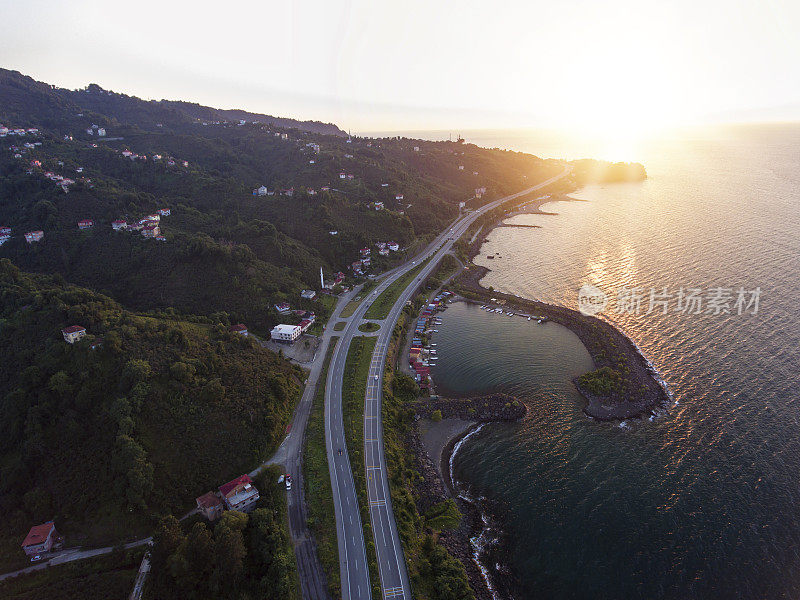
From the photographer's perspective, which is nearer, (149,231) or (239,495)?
(239,495)

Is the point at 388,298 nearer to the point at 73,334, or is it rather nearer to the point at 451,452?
the point at 451,452

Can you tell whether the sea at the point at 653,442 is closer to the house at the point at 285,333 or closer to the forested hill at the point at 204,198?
the house at the point at 285,333

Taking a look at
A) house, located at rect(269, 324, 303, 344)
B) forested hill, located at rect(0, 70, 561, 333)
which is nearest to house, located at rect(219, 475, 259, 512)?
house, located at rect(269, 324, 303, 344)

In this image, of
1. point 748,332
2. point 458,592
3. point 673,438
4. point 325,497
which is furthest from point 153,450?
point 748,332

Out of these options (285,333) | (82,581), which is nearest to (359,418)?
(285,333)

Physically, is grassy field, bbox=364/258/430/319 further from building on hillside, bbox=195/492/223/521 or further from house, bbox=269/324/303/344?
building on hillside, bbox=195/492/223/521
